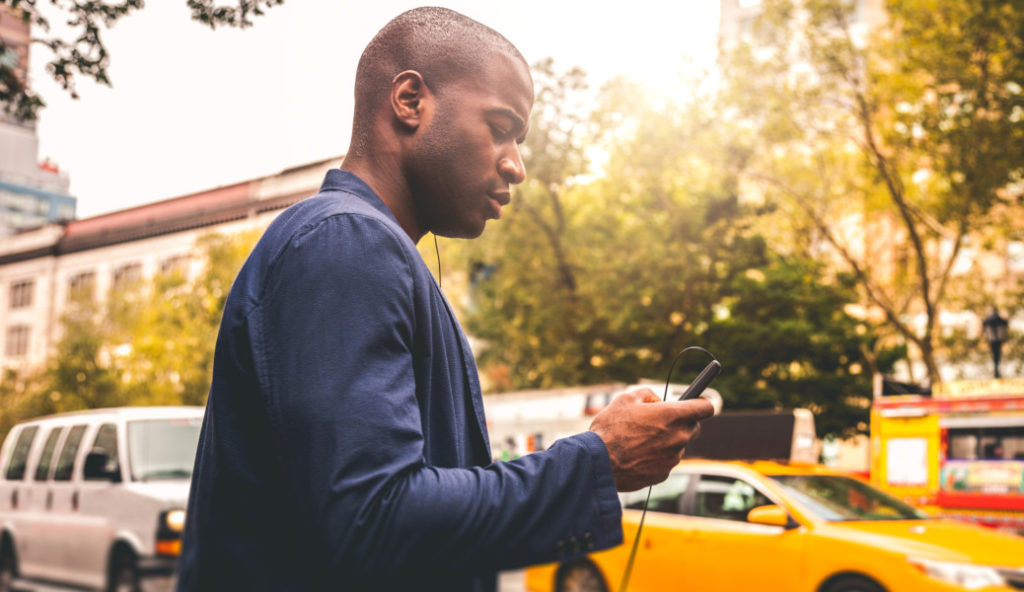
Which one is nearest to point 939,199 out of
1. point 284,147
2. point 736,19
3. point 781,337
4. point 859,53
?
point 859,53

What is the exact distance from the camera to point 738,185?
888 inches

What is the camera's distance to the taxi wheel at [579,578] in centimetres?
978

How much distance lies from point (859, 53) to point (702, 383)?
761 inches

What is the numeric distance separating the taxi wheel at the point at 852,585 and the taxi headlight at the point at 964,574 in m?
0.40

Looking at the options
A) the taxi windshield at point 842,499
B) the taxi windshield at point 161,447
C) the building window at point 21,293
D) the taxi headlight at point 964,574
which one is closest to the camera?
the taxi headlight at point 964,574

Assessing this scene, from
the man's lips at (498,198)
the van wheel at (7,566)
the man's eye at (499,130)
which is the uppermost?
the man's eye at (499,130)

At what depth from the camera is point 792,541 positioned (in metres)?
8.02

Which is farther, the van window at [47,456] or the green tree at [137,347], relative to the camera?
the green tree at [137,347]

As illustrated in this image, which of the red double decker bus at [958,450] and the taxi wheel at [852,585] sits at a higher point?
the red double decker bus at [958,450]

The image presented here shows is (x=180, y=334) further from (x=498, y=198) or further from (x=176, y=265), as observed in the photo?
(x=498, y=198)

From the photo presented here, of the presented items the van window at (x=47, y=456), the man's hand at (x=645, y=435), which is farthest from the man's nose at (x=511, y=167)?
the van window at (x=47, y=456)

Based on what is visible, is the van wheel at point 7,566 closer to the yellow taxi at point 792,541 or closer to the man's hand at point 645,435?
the yellow taxi at point 792,541

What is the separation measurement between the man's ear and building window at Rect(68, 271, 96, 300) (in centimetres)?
3120

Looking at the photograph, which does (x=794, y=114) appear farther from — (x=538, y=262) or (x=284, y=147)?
(x=284, y=147)
